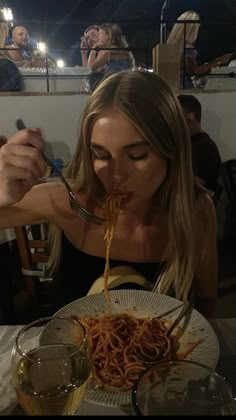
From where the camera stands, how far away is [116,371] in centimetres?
92

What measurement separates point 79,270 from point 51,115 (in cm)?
302

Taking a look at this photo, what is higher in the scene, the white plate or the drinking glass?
the drinking glass

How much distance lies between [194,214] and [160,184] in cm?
22

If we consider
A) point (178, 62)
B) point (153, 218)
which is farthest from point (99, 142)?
point (178, 62)

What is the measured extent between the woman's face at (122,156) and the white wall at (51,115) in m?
3.04

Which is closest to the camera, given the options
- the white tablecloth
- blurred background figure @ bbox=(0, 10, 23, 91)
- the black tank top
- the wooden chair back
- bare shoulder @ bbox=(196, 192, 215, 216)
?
the white tablecloth

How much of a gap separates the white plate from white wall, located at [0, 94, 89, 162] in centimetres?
338

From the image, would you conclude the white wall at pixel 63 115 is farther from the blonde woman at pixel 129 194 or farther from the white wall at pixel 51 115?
the blonde woman at pixel 129 194

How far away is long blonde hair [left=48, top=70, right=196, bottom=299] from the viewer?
4.41 feet

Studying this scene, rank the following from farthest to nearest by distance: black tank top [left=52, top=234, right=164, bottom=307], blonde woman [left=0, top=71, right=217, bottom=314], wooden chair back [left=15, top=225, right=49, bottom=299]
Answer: wooden chair back [left=15, top=225, right=49, bottom=299] < black tank top [left=52, top=234, right=164, bottom=307] < blonde woman [left=0, top=71, right=217, bottom=314]

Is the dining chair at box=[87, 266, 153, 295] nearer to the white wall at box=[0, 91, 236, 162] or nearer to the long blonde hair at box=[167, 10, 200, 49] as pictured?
the white wall at box=[0, 91, 236, 162]

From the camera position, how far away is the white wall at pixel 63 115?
4324 mm

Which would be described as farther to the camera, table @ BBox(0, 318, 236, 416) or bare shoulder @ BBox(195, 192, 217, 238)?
bare shoulder @ BBox(195, 192, 217, 238)

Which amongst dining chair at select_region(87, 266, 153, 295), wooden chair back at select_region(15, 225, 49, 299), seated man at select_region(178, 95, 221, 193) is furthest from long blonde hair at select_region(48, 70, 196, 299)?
seated man at select_region(178, 95, 221, 193)
